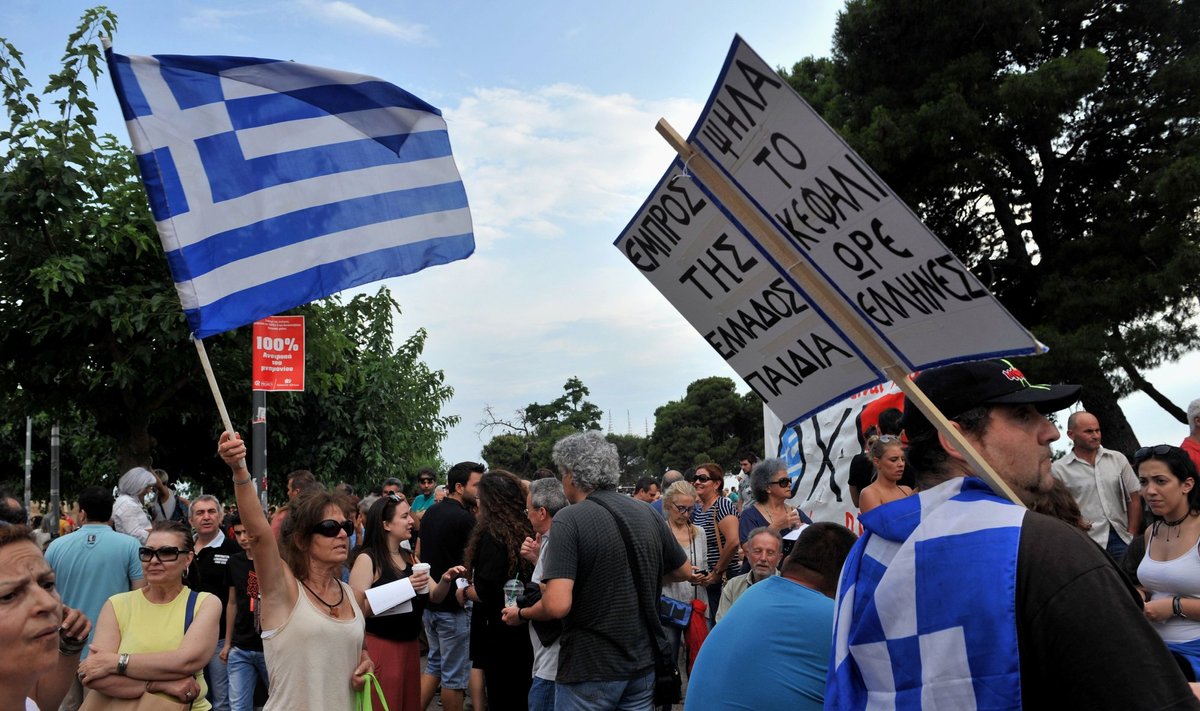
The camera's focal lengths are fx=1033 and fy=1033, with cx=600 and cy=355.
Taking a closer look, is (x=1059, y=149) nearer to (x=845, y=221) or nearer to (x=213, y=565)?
(x=213, y=565)

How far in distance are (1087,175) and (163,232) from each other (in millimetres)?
17715

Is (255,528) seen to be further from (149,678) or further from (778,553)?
(778,553)

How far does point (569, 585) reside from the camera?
16.5ft

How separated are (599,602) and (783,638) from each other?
175cm

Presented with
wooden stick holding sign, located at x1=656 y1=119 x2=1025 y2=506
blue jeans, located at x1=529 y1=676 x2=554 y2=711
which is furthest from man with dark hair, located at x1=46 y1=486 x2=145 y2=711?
Result: wooden stick holding sign, located at x1=656 y1=119 x2=1025 y2=506

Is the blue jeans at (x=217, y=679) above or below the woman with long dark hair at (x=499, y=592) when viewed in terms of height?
below

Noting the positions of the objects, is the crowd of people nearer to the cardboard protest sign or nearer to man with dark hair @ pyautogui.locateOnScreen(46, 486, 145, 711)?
man with dark hair @ pyautogui.locateOnScreen(46, 486, 145, 711)

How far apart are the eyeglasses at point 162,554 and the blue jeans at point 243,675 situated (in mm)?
1765

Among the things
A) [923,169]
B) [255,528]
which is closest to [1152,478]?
[255,528]

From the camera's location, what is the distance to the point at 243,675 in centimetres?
684

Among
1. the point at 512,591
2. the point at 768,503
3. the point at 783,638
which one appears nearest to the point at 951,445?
A: the point at 783,638

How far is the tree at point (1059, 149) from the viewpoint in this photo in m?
16.1

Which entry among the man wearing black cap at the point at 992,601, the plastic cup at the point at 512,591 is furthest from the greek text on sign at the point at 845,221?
the plastic cup at the point at 512,591

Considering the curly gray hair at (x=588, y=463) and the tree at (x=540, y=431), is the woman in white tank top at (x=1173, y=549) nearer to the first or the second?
the curly gray hair at (x=588, y=463)
